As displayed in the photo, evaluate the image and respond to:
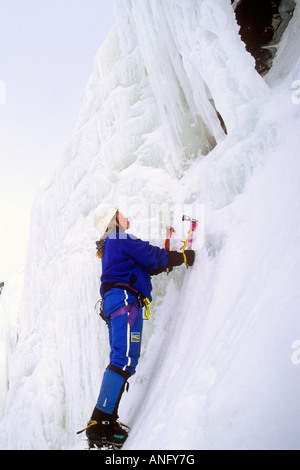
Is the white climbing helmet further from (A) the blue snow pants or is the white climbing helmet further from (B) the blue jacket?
(A) the blue snow pants

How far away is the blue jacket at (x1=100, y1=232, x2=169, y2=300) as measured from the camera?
2090 millimetres

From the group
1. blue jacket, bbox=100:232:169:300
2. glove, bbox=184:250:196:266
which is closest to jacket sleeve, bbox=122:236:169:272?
blue jacket, bbox=100:232:169:300

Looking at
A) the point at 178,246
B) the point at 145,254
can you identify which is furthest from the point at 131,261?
the point at 178,246

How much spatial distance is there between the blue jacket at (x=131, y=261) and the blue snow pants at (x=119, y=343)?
104 millimetres

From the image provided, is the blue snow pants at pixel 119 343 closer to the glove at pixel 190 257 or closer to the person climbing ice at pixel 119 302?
the person climbing ice at pixel 119 302

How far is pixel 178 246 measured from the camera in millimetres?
2646

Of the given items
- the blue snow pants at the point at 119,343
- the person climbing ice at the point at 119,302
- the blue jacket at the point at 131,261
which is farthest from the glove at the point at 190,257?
the blue snow pants at the point at 119,343

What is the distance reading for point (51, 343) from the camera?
3.42 m

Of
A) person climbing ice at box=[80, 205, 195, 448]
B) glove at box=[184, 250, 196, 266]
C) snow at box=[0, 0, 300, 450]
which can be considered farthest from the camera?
glove at box=[184, 250, 196, 266]

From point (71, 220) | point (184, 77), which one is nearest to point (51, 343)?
point (71, 220)

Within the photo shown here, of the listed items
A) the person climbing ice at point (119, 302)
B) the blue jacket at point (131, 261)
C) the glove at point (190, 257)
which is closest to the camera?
the person climbing ice at point (119, 302)

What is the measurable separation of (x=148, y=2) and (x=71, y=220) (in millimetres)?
2972

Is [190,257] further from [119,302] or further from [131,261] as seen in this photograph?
[119,302]

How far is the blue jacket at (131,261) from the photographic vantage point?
6.86 ft
